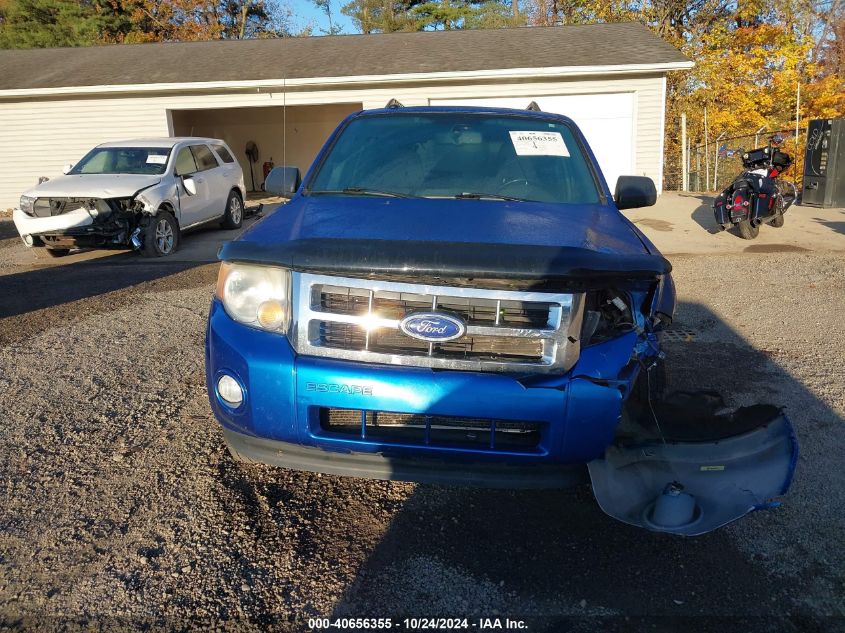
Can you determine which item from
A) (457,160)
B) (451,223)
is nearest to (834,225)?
(457,160)

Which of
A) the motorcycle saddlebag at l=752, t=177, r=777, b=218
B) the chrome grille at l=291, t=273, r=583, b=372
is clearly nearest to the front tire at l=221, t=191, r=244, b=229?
the motorcycle saddlebag at l=752, t=177, r=777, b=218

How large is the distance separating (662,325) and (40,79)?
62.2 ft

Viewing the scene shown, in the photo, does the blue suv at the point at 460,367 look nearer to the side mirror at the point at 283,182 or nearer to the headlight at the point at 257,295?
the headlight at the point at 257,295

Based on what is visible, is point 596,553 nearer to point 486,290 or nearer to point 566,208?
point 486,290

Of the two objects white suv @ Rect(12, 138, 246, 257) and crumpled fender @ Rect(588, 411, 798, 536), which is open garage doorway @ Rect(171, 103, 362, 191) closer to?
white suv @ Rect(12, 138, 246, 257)

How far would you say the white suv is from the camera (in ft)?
29.1

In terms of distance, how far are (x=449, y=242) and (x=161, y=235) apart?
8.15 meters

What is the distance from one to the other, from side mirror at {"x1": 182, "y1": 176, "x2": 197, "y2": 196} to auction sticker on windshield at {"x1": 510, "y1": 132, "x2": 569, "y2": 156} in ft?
24.5

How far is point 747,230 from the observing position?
10.2 m

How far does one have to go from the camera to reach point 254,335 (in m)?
2.55

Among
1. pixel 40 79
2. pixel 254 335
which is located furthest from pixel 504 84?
pixel 254 335

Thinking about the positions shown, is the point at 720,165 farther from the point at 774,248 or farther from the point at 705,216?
the point at 774,248

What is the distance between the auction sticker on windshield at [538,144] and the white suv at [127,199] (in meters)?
6.81

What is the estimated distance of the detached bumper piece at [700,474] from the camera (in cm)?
243
